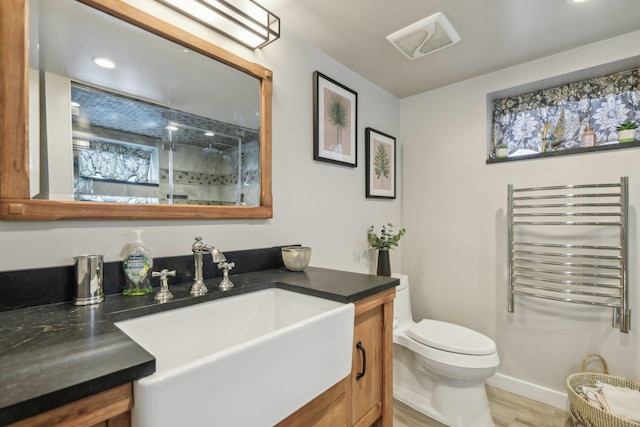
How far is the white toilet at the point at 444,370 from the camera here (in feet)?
5.27

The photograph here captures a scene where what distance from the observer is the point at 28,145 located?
88 centimetres

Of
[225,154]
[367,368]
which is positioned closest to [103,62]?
[225,154]

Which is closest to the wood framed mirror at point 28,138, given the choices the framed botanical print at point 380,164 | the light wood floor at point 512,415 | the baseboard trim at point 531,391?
the framed botanical print at point 380,164

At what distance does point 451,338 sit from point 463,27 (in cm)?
180

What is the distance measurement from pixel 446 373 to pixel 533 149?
1.65m

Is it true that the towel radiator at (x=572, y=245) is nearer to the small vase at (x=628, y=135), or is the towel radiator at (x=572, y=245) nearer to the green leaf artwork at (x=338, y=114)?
the small vase at (x=628, y=135)

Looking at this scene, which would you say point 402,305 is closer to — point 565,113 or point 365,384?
point 365,384

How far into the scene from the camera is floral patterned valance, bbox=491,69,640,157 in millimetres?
1838

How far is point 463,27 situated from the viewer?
63.9 inches

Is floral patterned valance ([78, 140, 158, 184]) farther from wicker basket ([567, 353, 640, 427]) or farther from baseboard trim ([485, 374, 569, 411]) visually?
baseboard trim ([485, 374, 569, 411])

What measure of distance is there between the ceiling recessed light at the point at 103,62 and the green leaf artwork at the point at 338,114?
1122 mm

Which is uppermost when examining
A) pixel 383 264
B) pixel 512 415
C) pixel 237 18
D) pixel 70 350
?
pixel 237 18

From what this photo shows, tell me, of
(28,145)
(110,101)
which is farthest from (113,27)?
(28,145)

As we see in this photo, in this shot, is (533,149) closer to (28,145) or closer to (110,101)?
(110,101)
